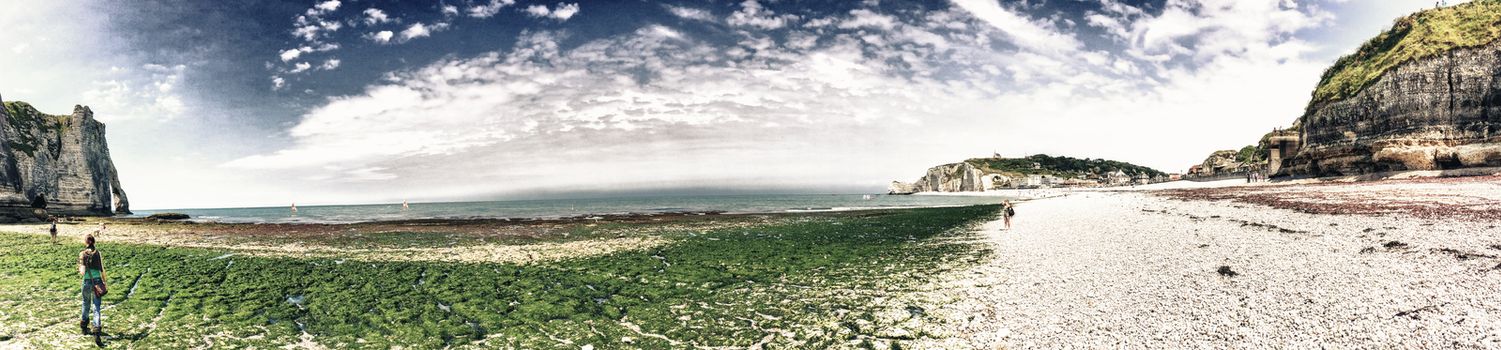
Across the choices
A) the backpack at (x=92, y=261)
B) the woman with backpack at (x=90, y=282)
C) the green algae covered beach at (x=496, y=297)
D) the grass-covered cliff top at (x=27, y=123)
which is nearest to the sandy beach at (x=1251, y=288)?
the green algae covered beach at (x=496, y=297)

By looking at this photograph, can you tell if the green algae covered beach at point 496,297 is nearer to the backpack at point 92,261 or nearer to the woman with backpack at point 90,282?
the woman with backpack at point 90,282

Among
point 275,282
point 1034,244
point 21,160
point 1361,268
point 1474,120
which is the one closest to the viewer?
point 1361,268

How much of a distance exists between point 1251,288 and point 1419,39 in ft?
281

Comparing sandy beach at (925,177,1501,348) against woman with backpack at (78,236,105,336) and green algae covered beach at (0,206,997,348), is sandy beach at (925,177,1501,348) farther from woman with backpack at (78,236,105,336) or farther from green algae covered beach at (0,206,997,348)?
woman with backpack at (78,236,105,336)

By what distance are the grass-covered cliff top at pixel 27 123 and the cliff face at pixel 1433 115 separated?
593 feet

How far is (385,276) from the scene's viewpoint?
71.4 ft

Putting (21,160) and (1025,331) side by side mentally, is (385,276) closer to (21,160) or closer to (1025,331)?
(1025,331)

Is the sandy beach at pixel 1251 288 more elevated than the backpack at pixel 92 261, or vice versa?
the backpack at pixel 92 261

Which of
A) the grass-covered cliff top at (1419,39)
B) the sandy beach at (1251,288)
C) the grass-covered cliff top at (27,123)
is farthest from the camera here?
the grass-covered cliff top at (27,123)

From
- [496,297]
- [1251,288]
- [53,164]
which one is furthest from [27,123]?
[1251,288]

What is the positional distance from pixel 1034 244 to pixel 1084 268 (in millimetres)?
8643

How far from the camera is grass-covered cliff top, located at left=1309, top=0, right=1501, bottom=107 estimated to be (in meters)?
60.3

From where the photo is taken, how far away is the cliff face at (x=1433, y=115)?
5709 cm

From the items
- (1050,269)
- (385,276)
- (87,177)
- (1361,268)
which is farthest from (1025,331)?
(87,177)
